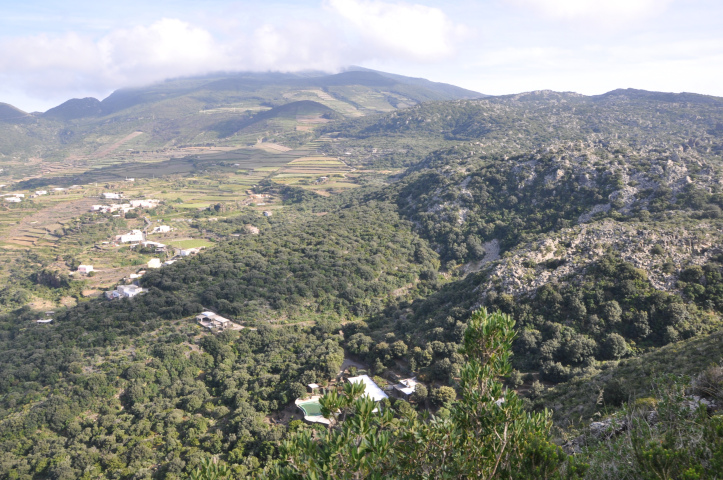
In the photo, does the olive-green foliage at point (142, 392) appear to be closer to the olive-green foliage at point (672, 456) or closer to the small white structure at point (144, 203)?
the olive-green foliage at point (672, 456)

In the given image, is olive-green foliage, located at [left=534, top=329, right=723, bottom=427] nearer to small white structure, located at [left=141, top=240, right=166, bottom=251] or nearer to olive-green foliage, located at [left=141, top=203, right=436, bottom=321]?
olive-green foliage, located at [left=141, top=203, right=436, bottom=321]

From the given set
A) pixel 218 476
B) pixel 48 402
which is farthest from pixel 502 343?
pixel 48 402

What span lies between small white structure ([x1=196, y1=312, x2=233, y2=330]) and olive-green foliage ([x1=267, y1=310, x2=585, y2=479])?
117ft

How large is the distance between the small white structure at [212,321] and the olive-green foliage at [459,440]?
3567 cm

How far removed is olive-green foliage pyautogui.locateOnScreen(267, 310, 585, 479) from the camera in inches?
331

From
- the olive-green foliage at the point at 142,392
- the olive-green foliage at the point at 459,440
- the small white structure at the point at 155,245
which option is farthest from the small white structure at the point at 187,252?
the olive-green foliage at the point at 459,440

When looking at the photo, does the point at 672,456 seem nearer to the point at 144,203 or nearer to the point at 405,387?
the point at 405,387

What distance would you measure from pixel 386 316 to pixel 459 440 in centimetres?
3685

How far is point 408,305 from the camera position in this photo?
157 feet

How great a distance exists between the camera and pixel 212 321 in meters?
42.9

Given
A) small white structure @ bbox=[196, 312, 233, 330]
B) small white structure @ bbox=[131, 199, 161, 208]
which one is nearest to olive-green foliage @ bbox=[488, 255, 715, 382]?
small white structure @ bbox=[196, 312, 233, 330]

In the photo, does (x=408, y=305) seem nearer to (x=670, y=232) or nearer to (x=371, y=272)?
(x=371, y=272)

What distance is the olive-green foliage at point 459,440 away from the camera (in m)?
8.40

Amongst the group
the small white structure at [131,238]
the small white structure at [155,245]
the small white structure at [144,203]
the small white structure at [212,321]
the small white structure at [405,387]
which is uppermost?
the small white structure at [144,203]
